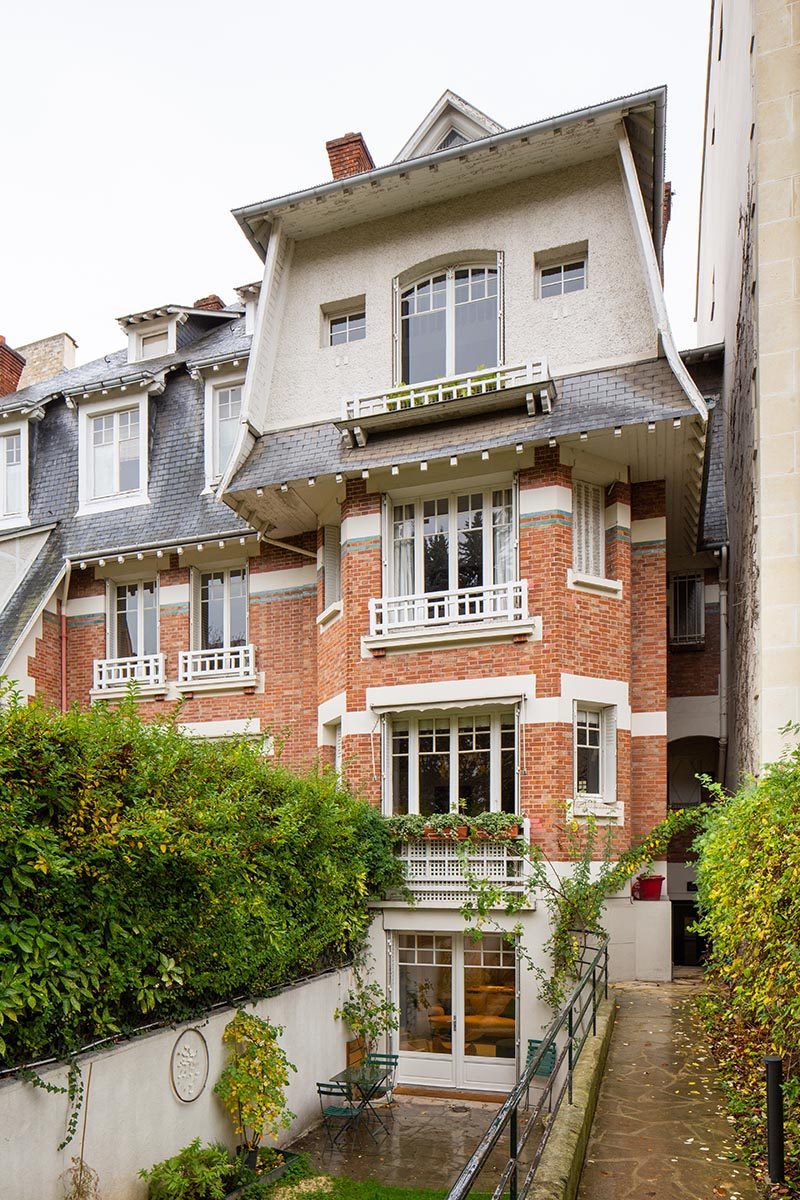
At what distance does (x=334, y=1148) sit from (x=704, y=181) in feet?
82.3

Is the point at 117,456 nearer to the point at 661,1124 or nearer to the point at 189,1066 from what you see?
the point at 189,1066

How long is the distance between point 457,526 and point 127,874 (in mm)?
8276

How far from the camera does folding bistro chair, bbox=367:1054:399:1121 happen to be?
11.8 m

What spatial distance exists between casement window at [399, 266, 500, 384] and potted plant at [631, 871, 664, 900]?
7.97 m

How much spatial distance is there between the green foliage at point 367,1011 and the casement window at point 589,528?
6.61m

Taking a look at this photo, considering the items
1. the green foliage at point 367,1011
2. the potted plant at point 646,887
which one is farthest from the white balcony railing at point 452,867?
the potted plant at point 646,887

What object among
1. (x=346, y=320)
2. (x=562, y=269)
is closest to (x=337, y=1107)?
(x=346, y=320)

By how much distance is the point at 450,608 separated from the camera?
1430 centimetres

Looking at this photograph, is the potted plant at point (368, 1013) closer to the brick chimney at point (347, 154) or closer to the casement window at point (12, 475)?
the casement window at point (12, 475)

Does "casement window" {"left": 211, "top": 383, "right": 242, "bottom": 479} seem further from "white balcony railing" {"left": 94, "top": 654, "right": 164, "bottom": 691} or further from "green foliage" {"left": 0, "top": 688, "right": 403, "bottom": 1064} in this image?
"green foliage" {"left": 0, "top": 688, "right": 403, "bottom": 1064}

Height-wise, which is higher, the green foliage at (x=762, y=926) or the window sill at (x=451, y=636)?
the window sill at (x=451, y=636)

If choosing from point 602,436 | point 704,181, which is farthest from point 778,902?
point 704,181

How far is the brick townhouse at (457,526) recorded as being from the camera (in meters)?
13.6

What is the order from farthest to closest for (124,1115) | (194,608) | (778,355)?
1. (194,608)
2. (778,355)
3. (124,1115)
